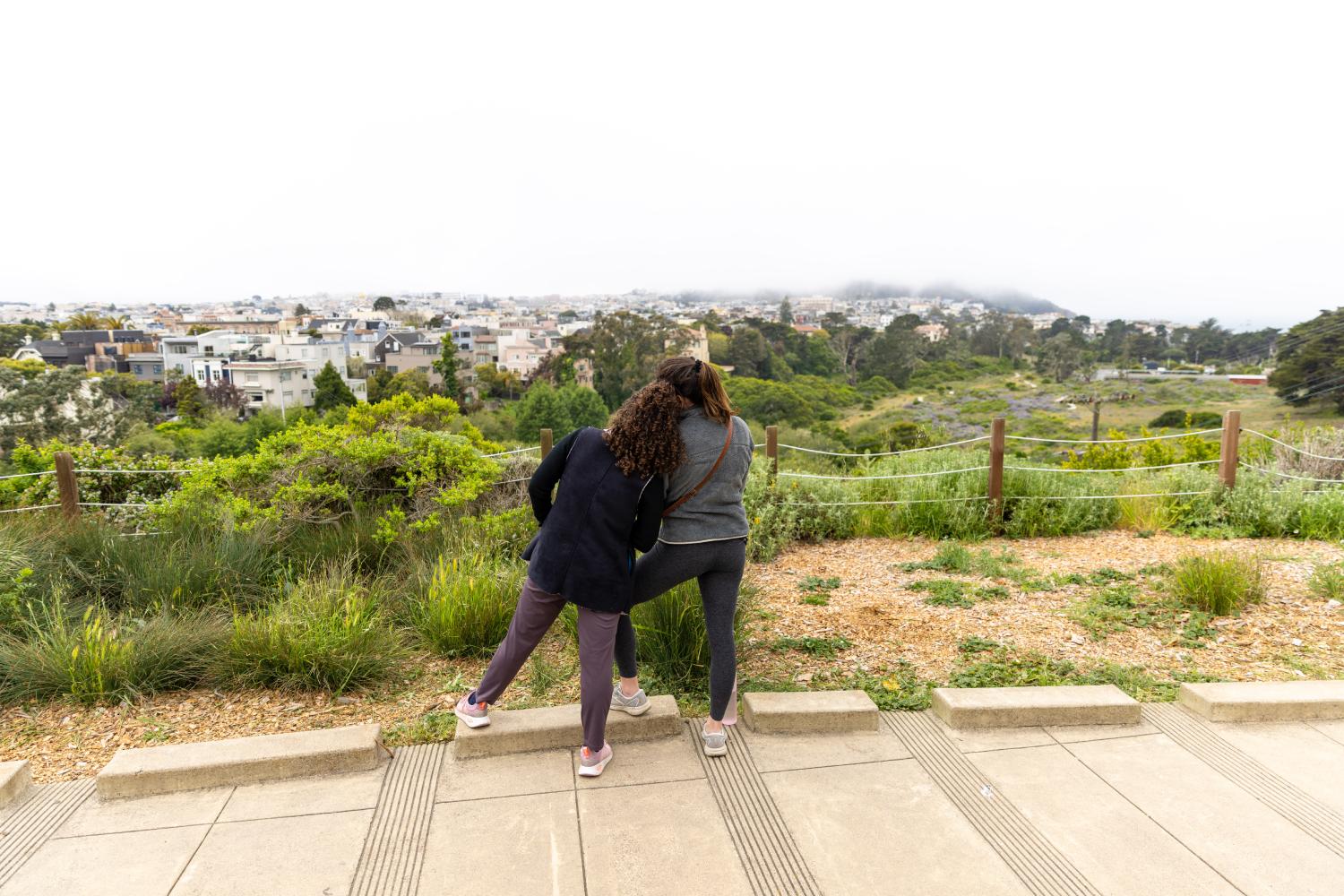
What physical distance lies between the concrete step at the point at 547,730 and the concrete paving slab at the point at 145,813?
2.61 ft

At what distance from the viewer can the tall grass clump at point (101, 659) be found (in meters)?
3.50

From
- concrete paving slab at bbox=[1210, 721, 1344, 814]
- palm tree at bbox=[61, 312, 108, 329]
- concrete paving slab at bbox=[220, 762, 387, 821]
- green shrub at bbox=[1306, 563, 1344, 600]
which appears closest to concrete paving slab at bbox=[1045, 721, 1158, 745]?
concrete paving slab at bbox=[1210, 721, 1344, 814]

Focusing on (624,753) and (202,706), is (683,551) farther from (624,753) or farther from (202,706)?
(202,706)

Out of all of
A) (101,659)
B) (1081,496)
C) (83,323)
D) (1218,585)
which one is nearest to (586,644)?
(101,659)

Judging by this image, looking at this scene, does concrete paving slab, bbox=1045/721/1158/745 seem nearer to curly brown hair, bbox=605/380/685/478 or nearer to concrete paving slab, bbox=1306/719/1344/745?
concrete paving slab, bbox=1306/719/1344/745

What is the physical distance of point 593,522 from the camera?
273cm

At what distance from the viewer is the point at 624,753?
3100 millimetres

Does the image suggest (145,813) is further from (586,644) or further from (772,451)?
(772,451)

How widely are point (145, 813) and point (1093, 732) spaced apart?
340cm

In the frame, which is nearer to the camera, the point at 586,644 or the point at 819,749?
the point at 586,644

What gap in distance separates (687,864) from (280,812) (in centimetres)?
133

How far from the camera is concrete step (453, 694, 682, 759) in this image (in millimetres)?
3074

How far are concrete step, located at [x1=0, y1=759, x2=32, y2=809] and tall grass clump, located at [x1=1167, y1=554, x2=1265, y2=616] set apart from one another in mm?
5383

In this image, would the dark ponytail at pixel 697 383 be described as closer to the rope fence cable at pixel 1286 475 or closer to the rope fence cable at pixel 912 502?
the rope fence cable at pixel 912 502
